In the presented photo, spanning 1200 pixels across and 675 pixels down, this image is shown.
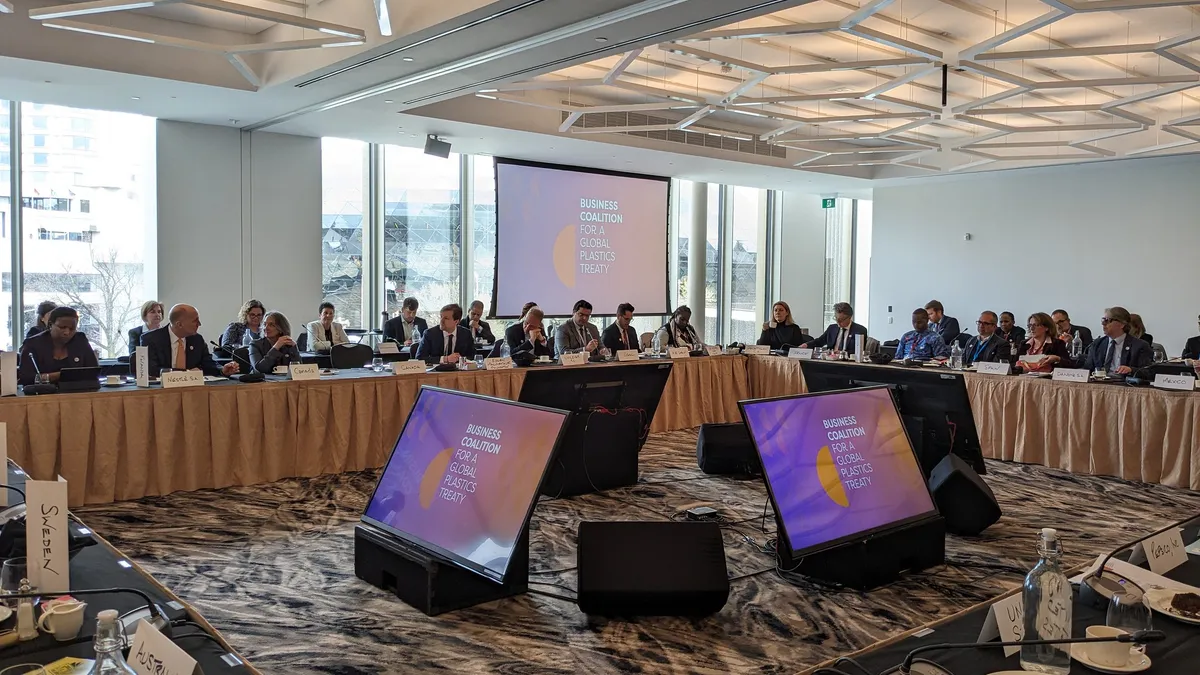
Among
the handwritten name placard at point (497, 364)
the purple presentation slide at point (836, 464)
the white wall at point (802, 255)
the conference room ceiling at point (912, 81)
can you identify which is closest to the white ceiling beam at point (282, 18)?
the conference room ceiling at point (912, 81)

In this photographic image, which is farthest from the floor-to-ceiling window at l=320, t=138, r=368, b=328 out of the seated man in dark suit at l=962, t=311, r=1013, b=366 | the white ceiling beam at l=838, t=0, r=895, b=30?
the seated man in dark suit at l=962, t=311, r=1013, b=366

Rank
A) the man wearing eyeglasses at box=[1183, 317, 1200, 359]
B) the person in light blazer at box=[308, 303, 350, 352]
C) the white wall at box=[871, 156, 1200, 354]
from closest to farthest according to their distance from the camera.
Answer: the man wearing eyeglasses at box=[1183, 317, 1200, 359] → the person in light blazer at box=[308, 303, 350, 352] → the white wall at box=[871, 156, 1200, 354]

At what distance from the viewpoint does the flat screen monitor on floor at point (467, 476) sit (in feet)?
10.6

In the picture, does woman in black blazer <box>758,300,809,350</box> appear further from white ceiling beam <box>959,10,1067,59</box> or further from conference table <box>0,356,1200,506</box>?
white ceiling beam <box>959,10,1067,59</box>

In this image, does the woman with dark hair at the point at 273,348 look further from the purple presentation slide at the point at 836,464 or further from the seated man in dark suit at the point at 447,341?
the purple presentation slide at the point at 836,464

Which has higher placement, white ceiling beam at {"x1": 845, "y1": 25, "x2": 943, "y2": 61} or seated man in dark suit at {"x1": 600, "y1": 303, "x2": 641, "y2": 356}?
white ceiling beam at {"x1": 845, "y1": 25, "x2": 943, "y2": 61}

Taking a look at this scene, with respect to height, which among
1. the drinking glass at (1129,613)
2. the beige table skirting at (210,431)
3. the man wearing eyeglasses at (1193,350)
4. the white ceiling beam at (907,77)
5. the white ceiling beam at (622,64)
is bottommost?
the beige table skirting at (210,431)

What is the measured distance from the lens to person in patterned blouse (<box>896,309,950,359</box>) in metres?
8.68

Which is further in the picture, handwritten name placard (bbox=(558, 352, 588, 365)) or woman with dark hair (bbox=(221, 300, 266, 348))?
woman with dark hair (bbox=(221, 300, 266, 348))

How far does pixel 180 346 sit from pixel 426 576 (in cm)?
367

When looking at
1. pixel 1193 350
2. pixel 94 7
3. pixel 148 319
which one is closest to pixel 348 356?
pixel 148 319

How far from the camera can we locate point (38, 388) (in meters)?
4.94

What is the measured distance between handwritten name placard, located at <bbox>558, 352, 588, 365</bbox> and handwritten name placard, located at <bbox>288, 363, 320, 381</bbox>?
6.97 ft

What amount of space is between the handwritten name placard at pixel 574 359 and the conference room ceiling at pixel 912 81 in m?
2.26
